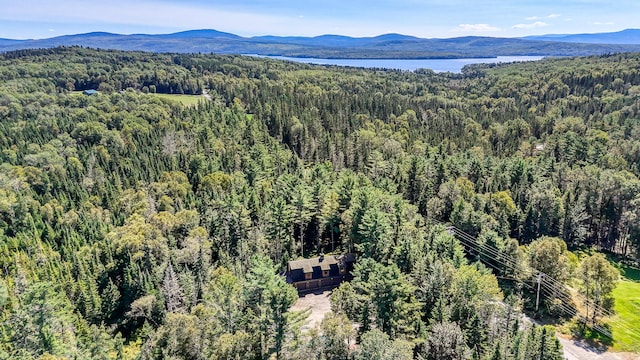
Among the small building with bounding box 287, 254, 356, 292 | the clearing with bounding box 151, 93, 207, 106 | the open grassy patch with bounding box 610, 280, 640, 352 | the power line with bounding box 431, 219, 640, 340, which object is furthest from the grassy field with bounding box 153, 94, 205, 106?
the open grassy patch with bounding box 610, 280, 640, 352

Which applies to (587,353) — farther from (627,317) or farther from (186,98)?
(186,98)

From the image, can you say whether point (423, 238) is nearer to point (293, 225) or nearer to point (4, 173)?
point (293, 225)

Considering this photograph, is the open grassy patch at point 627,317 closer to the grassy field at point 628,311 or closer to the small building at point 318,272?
the grassy field at point 628,311

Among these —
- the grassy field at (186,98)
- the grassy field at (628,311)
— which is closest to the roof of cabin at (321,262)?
the grassy field at (628,311)

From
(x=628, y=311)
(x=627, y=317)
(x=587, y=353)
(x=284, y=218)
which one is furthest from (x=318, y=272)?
(x=628, y=311)

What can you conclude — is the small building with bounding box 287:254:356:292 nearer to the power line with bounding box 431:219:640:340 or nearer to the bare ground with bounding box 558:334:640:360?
the power line with bounding box 431:219:640:340

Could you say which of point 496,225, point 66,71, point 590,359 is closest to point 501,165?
point 496,225
